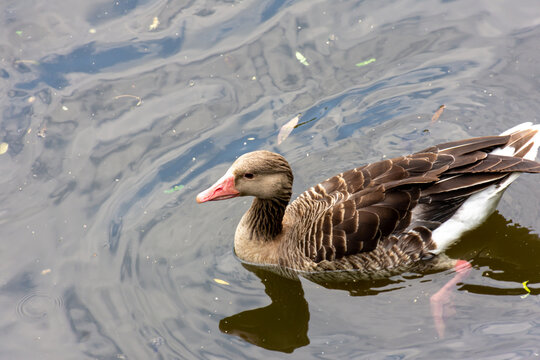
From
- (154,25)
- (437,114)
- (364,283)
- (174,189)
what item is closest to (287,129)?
(174,189)

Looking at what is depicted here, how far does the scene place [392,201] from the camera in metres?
7.64

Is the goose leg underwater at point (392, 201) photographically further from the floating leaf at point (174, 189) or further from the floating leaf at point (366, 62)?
the floating leaf at point (366, 62)

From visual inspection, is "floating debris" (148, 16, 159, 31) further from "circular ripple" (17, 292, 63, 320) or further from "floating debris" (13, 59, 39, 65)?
"circular ripple" (17, 292, 63, 320)

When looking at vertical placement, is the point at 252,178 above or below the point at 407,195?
above

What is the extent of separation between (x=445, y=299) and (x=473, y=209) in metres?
1.22

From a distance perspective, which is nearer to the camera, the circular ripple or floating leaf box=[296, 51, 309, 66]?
the circular ripple

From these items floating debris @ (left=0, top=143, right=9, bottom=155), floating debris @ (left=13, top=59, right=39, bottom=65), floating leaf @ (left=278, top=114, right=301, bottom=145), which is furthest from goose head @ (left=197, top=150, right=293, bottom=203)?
floating debris @ (left=13, top=59, right=39, bottom=65)

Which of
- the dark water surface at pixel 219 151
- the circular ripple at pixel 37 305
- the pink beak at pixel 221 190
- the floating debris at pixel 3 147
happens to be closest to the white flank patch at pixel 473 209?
the dark water surface at pixel 219 151

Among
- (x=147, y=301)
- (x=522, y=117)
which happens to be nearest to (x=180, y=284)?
(x=147, y=301)

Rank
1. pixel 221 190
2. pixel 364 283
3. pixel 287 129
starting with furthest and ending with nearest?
1. pixel 287 129
2. pixel 364 283
3. pixel 221 190

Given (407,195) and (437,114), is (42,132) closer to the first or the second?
(407,195)

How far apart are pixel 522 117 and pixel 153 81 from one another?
234 inches

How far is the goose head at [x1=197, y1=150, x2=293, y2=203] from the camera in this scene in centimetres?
759

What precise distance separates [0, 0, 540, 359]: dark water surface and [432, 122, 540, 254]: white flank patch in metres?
0.40
